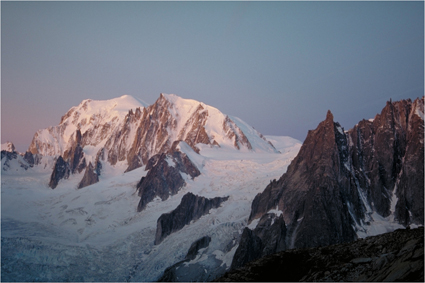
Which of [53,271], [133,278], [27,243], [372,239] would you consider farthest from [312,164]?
[27,243]

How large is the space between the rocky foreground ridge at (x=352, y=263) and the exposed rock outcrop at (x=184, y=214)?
63.9m

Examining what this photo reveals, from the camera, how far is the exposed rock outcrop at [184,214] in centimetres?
9344

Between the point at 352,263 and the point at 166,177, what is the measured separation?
108 metres

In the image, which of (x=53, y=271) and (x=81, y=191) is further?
(x=81, y=191)

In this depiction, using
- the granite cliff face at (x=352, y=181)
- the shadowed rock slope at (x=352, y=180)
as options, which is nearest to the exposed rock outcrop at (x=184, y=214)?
the granite cliff face at (x=352, y=181)

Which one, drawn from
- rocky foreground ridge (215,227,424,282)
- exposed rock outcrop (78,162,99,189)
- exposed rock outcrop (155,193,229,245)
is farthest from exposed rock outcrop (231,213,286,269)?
exposed rock outcrop (78,162,99,189)

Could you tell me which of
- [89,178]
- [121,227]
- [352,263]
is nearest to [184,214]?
[121,227]

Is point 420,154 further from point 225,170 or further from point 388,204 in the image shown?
point 225,170

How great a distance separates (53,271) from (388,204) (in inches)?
2703

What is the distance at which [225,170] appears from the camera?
132 meters

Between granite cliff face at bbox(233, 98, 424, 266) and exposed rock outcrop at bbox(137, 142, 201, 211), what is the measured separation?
4678 centimetres

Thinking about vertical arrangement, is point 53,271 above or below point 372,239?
below

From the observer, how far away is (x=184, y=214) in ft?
323

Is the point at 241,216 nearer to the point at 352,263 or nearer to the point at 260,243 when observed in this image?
the point at 260,243
